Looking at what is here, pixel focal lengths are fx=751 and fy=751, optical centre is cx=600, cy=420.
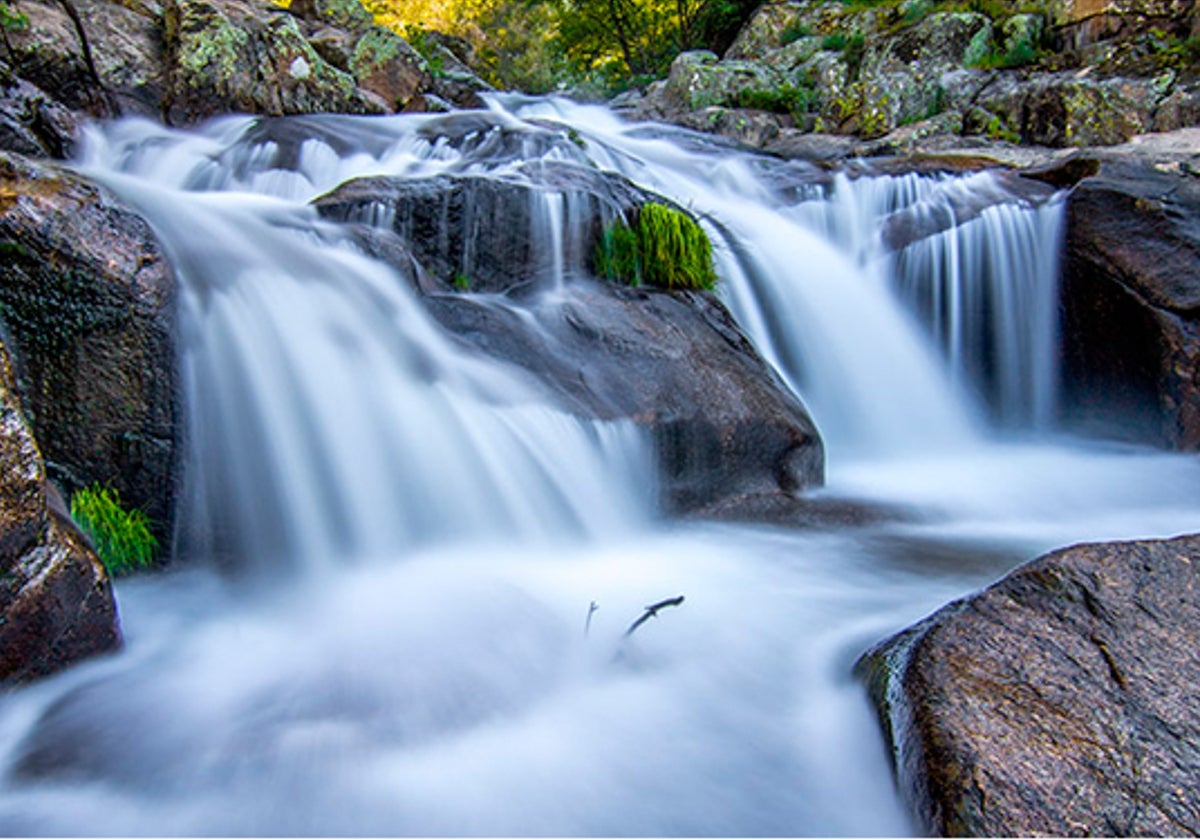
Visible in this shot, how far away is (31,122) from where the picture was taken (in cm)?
607

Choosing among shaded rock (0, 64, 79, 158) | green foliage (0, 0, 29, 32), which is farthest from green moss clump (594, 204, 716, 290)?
green foliage (0, 0, 29, 32)

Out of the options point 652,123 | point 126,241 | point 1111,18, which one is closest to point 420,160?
point 126,241

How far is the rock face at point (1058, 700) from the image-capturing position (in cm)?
142

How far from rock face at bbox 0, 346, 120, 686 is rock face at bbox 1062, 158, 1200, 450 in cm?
626

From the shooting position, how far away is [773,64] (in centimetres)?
1623

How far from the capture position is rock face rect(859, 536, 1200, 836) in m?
1.42

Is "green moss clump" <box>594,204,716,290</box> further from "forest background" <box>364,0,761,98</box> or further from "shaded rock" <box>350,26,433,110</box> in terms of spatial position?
"forest background" <box>364,0,761,98</box>

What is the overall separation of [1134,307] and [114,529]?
6322 mm

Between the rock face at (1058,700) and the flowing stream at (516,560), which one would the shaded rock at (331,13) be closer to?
the flowing stream at (516,560)

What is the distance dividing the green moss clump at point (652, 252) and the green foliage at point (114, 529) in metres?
3.17

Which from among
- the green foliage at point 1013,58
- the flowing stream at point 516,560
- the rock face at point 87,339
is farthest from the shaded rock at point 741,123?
the rock face at point 87,339

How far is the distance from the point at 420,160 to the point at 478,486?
547 centimetres

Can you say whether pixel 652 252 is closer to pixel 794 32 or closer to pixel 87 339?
pixel 87 339

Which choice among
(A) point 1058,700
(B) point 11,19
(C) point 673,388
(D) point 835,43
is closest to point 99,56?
(B) point 11,19
